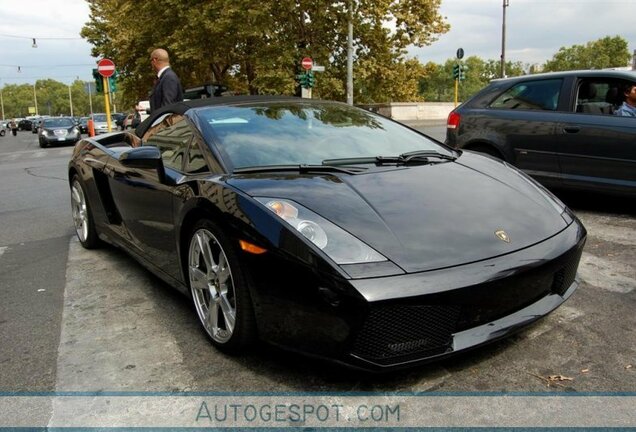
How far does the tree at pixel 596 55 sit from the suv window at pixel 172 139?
323 ft

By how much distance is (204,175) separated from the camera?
302 cm

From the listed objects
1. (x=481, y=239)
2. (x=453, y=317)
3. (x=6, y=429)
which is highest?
(x=481, y=239)

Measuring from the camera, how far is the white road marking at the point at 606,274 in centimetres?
361

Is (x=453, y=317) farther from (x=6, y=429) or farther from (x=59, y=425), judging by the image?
(x=6, y=429)

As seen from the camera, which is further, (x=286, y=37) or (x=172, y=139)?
(x=286, y=37)

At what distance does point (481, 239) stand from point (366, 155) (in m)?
1.02

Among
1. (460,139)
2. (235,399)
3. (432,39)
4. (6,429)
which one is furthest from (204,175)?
(432,39)

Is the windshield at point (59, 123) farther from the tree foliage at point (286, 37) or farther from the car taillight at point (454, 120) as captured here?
the car taillight at point (454, 120)

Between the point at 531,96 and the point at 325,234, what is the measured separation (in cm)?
459

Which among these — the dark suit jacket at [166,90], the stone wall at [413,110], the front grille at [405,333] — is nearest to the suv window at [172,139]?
the front grille at [405,333]

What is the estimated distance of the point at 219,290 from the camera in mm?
2809

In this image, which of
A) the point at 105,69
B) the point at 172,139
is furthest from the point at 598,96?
the point at 105,69

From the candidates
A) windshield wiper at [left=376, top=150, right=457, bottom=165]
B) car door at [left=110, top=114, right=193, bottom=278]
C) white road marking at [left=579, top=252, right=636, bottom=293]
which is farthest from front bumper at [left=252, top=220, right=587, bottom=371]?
white road marking at [left=579, top=252, right=636, bottom=293]

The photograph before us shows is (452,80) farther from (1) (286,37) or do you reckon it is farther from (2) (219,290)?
(2) (219,290)
